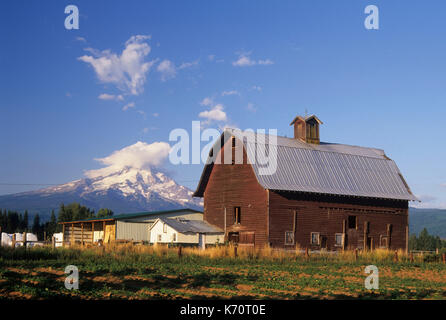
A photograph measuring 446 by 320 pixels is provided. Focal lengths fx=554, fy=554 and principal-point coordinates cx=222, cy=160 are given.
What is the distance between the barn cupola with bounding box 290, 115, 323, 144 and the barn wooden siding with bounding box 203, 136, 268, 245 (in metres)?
7.50

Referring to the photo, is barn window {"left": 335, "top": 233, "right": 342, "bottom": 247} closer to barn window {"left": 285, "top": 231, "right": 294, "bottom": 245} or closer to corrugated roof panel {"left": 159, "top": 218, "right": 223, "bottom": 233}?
barn window {"left": 285, "top": 231, "right": 294, "bottom": 245}

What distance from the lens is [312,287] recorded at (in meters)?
17.7

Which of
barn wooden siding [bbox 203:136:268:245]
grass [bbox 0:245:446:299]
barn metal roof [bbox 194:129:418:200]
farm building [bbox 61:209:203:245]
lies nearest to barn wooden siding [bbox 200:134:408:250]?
barn wooden siding [bbox 203:136:268:245]

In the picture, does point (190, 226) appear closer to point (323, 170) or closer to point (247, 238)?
point (247, 238)

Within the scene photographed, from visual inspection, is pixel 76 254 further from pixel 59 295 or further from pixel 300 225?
pixel 300 225

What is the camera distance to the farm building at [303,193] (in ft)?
130

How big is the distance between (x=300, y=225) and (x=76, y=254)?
17967mm

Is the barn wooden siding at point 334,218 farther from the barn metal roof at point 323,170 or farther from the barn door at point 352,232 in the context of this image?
the barn metal roof at point 323,170

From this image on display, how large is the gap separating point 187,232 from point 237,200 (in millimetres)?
4773

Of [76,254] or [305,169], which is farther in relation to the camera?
[305,169]

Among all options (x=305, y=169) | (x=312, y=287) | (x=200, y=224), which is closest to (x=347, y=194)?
(x=305, y=169)

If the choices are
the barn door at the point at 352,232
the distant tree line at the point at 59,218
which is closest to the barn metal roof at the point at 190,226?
the barn door at the point at 352,232

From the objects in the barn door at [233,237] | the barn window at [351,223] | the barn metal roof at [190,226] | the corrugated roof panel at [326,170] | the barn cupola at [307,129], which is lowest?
the barn door at [233,237]

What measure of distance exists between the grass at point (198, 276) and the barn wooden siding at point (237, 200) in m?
7.93
